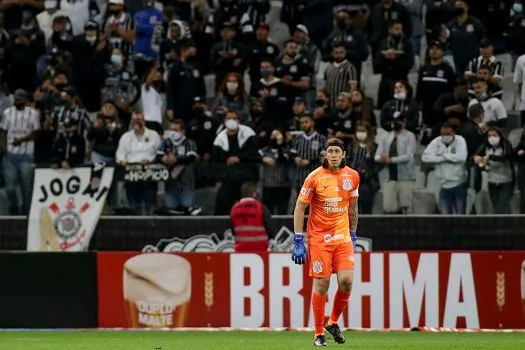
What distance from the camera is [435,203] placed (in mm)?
19812

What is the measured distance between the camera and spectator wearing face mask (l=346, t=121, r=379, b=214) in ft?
64.9

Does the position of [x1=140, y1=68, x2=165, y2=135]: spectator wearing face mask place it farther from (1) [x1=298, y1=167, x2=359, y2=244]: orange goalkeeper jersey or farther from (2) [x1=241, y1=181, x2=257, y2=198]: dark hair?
(1) [x1=298, y1=167, x2=359, y2=244]: orange goalkeeper jersey

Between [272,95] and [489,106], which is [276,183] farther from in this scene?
[489,106]

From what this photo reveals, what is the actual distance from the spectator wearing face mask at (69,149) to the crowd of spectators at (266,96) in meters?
0.03

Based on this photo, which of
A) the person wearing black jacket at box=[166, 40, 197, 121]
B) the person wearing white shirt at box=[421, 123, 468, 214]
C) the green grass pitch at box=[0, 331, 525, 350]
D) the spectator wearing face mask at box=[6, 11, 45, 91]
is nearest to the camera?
the green grass pitch at box=[0, 331, 525, 350]

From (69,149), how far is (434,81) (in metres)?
6.20

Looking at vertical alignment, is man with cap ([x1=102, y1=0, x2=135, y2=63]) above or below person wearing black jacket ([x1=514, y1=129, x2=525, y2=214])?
above

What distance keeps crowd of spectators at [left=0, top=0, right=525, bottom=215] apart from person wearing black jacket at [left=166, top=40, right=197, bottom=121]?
0.08 ft

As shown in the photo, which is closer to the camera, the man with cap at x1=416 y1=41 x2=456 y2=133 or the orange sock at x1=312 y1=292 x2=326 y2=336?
the orange sock at x1=312 y1=292 x2=326 y2=336

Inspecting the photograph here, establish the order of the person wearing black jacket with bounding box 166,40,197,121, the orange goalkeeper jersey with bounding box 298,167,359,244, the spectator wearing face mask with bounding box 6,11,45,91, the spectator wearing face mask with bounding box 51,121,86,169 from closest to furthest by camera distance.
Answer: the orange goalkeeper jersey with bounding box 298,167,359,244 < the spectator wearing face mask with bounding box 51,121,86,169 < the person wearing black jacket with bounding box 166,40,197,121 < the spectator wearing face mask with bounding box 6,11,45,91

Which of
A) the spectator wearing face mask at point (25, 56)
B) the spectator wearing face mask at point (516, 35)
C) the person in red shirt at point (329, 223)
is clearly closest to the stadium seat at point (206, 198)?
the person in red shirt at point (329, 223)

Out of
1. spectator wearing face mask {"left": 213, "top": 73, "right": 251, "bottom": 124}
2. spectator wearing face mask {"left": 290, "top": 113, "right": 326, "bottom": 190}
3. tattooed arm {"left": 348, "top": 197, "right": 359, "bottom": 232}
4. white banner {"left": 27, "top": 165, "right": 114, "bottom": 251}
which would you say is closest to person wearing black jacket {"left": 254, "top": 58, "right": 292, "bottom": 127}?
spectator wearing face mask {"left": 213, "top": 73, "right": 251, "bottom": 124}

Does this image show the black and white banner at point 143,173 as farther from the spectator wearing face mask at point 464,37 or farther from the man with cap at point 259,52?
the spectator wearing face mask at point 464,37

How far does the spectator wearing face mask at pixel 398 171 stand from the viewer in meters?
19.7
